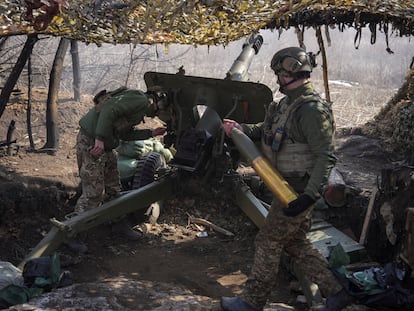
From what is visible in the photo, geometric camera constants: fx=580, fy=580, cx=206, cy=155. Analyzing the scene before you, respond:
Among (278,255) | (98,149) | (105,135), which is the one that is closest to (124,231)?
(98,149)

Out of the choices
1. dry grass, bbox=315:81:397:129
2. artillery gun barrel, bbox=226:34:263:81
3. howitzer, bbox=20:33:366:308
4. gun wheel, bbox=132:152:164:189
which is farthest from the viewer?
dry grass, bbox=315:81:397:129

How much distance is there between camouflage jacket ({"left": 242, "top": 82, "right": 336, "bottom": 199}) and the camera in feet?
12.8

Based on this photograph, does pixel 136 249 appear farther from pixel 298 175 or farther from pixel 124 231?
pixel 298 175

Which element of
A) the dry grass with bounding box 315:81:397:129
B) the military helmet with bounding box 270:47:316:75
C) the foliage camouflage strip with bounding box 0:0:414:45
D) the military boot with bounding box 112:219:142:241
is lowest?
the dry grass with bounding box 315:81:397:129

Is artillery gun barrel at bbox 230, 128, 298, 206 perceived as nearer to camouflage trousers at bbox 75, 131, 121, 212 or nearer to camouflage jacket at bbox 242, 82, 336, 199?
camouflage jacket at bbox 242, 82, 336, 199

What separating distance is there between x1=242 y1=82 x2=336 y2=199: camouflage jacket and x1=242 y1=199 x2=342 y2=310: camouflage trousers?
10.5 inches

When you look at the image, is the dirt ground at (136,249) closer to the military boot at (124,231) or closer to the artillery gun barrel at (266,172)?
the military boot at (124,231)

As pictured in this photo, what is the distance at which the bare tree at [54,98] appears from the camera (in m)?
8.08

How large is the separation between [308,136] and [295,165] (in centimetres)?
28

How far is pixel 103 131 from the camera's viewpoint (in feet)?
18.0

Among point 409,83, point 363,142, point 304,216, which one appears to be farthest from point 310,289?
point 409,83

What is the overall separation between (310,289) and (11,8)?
3217mm

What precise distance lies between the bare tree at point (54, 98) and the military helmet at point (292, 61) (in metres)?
4.63

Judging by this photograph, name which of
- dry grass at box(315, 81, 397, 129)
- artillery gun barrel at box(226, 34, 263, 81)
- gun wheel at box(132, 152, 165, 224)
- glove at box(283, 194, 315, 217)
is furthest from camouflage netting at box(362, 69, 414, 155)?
glove at box(283, 194, 315, 217)
